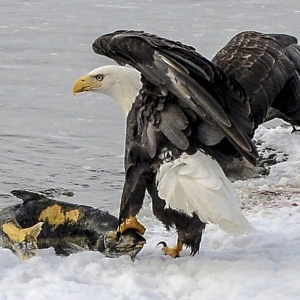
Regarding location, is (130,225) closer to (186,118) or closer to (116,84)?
(186,118)

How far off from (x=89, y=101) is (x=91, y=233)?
12.6ft

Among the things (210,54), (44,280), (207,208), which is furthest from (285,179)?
(210,54)

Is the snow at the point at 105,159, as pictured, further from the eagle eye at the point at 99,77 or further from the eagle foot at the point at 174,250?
the eagle eye at the point at 99,77

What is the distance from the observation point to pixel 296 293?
12.1 ft

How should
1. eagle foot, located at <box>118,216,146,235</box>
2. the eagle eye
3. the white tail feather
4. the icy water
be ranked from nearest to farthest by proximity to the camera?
the white tail feather < eagle foot, located at <box>118,216,146,235</box> < the eagle eye < the icy water

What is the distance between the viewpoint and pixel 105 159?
679 cm

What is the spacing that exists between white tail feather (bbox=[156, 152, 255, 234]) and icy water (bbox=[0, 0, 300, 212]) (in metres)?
1.72

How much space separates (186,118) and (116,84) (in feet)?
2.32

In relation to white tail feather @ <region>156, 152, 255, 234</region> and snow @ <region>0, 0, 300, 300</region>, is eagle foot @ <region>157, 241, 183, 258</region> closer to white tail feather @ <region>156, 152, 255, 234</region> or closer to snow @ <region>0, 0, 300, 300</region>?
snow @ <region>0, 0, 300, 300</region>

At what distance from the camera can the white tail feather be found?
13.2 ft

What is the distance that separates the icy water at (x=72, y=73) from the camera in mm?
6461

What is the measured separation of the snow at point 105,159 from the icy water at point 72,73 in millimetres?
15

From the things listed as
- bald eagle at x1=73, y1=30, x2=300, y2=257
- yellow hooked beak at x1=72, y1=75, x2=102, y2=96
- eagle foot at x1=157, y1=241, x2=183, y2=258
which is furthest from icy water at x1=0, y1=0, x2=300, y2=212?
bald eagle at x1=73, y1=30, x2=300, y2=257

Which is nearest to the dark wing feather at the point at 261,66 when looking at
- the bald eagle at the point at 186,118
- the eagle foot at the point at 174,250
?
the bald eagle at the point at 186,118
